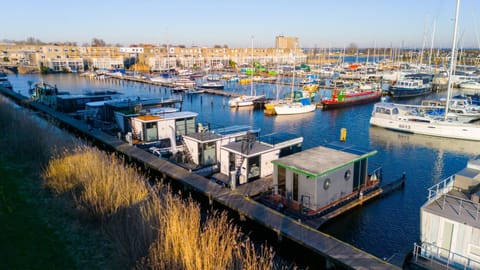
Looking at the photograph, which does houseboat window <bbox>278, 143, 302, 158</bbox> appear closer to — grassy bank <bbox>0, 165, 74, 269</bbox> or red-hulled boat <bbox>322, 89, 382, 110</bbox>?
grassy bank <bbox>0, 165, 74, 269</bbox>

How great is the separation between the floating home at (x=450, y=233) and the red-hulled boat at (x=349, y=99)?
35.7 m

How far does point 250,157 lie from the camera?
18.0 metres

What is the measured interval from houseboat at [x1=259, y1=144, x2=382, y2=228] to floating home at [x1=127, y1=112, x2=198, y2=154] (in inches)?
451

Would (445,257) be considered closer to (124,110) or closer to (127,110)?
(127,110)

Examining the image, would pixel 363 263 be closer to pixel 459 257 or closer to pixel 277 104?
pixel 459 257

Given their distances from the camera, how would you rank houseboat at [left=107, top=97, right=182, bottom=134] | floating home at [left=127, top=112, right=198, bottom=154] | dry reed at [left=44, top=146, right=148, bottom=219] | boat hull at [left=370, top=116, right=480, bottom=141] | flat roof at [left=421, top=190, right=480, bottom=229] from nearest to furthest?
flat roof at [left=421, top=190, right=480, bottom=229], dry reed at [left=44, top=146, right=148, bottom=219], floating home at [left=127, top=112, right=198, bottom=154], houseboat at [left=107, top=97, right=182, bottom=134], boat hull at [left=370, top=116, right=480, bottom=141]

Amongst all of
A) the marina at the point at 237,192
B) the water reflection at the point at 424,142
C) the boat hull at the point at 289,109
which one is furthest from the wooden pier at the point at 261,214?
the boat hull at the point at 289,109

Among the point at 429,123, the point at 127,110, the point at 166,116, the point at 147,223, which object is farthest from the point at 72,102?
the point at 429,123

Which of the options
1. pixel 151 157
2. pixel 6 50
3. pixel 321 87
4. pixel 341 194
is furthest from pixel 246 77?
pixel 6 50

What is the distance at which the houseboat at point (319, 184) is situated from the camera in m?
14.8

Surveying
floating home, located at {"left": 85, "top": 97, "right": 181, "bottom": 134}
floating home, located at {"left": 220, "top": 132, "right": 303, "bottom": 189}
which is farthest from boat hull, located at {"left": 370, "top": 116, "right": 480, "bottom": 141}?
floating home, located at {"left": 85, "top": 97, "right": 181, "bottom": 134}

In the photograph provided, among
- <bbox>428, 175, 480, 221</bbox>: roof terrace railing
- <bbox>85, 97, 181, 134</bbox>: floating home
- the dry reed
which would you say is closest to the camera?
<bbox>428, 175, 480, 221</bbox>: roof terrace railing

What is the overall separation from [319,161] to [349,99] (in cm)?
3545

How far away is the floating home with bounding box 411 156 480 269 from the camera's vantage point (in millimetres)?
9922
